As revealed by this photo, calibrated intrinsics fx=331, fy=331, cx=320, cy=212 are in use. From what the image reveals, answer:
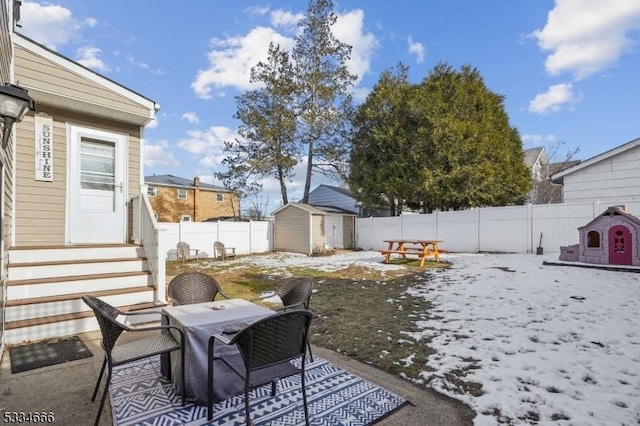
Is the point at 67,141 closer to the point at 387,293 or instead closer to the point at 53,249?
the point at 53,249

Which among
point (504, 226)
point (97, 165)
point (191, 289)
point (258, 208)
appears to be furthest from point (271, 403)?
point (258, 208)

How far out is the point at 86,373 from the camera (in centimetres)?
309

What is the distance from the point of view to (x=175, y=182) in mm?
24953

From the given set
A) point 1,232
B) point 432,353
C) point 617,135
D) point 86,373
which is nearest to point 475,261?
point 432,353

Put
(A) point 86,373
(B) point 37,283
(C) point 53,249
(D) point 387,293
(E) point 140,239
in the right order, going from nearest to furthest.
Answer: (A) point 86,373 → (B) point 37,283 → (C) point 53,249 → (E) point 140,239 → (D) point 387,293

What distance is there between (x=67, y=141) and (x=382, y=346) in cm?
585

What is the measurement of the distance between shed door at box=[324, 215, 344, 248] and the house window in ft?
35.2

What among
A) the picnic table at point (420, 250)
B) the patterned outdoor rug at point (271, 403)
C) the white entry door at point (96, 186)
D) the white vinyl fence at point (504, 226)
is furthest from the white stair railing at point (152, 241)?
the white vinyl fence at point (504, 226)

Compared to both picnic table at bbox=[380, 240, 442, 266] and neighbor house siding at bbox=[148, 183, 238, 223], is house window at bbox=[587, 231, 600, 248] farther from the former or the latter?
neighbor house siding at bbox=[148, 183, 238, 223]

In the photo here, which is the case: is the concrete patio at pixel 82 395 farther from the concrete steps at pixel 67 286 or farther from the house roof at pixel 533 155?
the house roof at pixel 533 155

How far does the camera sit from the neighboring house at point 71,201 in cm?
430

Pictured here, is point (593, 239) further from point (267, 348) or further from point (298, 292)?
point (267, 348)

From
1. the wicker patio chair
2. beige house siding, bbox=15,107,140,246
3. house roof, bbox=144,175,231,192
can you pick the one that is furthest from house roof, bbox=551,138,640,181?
house roof, bbox=144,175,231,192

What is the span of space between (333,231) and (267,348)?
15110 mm
